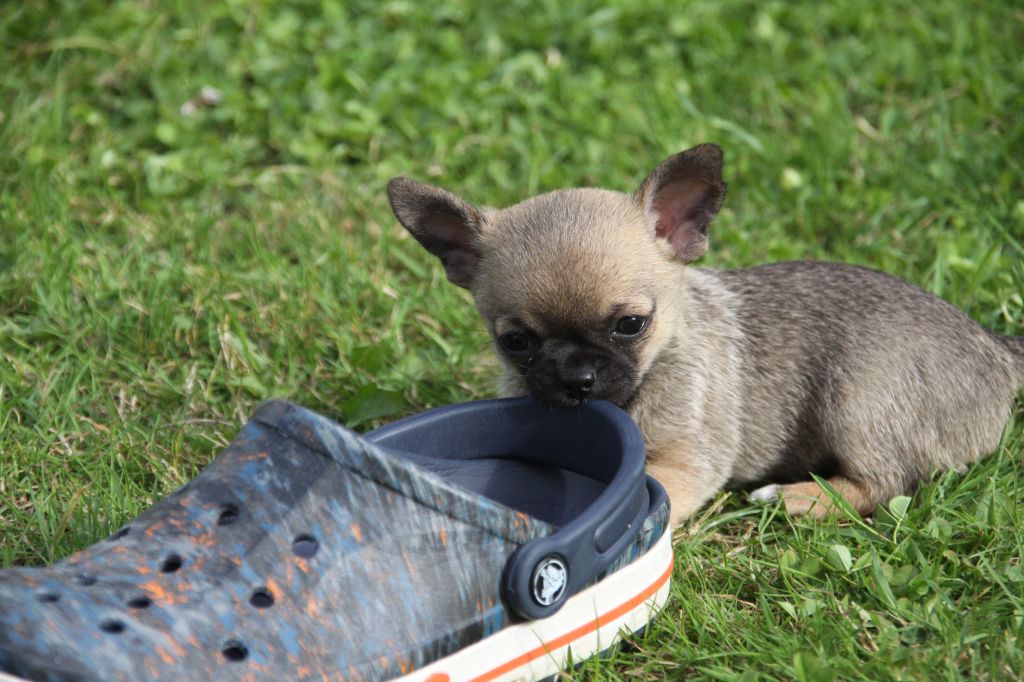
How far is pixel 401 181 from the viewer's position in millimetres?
4059

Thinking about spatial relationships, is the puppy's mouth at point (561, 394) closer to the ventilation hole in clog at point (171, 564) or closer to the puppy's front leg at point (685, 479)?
the puppy's front leg at point (685, 479)

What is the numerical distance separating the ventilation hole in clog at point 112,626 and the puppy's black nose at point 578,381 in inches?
65.2

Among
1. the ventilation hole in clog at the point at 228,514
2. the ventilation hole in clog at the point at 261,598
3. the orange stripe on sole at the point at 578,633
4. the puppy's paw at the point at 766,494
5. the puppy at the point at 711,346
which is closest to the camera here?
the ventilation hole in clog at the point at 261,598

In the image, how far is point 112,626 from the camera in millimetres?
2432

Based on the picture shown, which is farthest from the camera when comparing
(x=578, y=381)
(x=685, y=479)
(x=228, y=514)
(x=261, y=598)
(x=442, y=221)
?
(x=442, y=221)

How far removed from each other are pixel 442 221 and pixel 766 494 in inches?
62.3

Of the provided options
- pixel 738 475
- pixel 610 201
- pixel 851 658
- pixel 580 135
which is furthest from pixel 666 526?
pixel 580 135

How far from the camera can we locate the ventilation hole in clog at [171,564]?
2623 mm

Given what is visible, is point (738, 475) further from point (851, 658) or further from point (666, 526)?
point (851, 658)

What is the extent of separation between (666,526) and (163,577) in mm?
1468

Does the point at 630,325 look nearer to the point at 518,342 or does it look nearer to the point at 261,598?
the point at 518,342

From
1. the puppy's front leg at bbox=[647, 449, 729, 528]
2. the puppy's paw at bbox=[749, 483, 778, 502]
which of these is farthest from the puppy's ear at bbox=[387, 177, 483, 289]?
the puppy's paw at bbox=[749, 483, 778, 502]

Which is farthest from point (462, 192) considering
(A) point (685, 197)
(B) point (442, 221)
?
(A) point (685, 197)

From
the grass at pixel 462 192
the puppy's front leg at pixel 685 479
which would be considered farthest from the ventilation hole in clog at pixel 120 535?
the puppy's front leg at pixel 685 479
